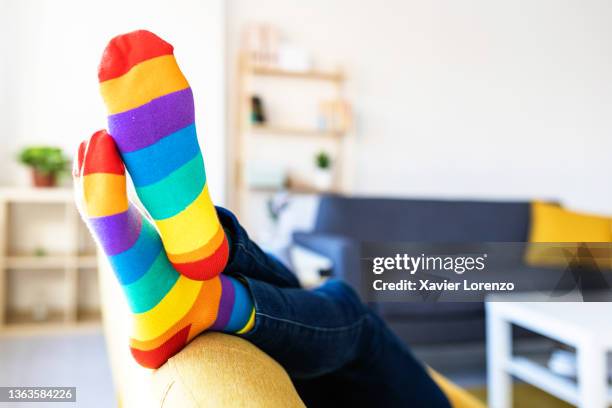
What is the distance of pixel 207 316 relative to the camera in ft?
1.62

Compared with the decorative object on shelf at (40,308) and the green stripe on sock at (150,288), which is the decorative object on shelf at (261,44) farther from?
the green stripe on sock at (150,288)

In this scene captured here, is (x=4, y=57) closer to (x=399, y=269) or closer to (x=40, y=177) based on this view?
(x=40, y=177)

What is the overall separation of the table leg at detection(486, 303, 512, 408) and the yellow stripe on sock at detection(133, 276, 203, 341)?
1.32 meters

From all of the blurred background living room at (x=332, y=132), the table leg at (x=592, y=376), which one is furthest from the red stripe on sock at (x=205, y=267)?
the blurred background living room at (x=332, y=132)

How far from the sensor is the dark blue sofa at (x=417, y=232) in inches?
72.7

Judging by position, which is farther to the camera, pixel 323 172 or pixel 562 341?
pixel 323 172

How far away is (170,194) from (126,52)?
127mm

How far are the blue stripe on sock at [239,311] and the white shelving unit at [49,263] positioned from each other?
2141 millimetres

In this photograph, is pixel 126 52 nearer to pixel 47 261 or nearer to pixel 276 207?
pixel 276 207

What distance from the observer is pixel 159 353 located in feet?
1.51

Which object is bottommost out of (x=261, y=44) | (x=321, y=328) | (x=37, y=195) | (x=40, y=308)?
(x=40, y=308)

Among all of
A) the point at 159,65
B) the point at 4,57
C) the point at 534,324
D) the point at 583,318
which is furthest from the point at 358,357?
the point at 4,57

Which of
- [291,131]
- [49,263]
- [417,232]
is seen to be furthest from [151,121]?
[291,131]

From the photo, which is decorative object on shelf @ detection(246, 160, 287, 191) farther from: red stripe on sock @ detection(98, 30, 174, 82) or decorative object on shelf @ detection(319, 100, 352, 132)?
red stripe on sock @ detection(98, 30, 174, 82)
